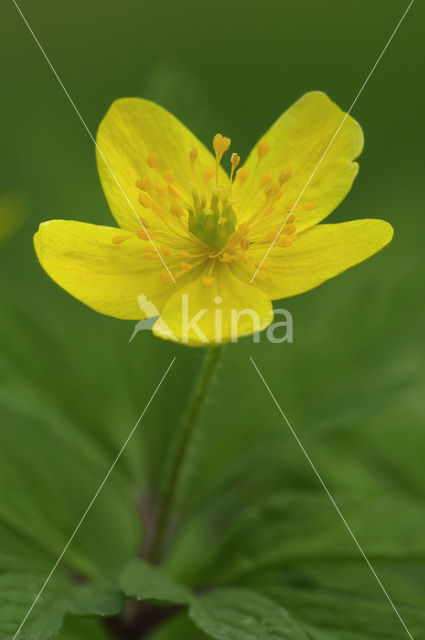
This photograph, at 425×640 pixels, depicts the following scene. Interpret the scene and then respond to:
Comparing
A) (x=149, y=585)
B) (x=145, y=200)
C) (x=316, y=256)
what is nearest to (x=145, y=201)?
(x=145, y=200)

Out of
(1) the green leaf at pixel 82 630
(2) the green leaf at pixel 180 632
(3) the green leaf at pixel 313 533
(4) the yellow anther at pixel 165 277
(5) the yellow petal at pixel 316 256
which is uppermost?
(5) the yellow petal at pixel 316 256

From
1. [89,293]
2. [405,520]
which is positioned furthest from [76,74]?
[405,520]

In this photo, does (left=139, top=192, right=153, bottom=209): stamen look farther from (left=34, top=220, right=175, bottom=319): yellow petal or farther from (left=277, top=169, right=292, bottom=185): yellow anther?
(left=277, top=169, right=292, bottom=185): yellow anther

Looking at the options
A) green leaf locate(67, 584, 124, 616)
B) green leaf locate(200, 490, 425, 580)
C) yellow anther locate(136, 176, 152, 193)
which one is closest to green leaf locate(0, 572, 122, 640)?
green leaf locate(67, 584, 124, 616)

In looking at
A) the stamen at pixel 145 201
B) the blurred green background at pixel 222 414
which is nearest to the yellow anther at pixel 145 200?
the stamen at pixel 145 201

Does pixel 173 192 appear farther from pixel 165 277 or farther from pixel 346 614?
pixel 346 614

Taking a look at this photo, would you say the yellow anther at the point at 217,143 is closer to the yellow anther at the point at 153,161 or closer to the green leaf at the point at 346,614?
the yellow anther at the point at 153,161

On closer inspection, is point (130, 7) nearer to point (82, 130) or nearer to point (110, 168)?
point (82, 130)
